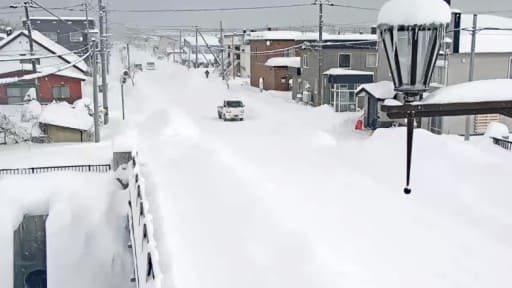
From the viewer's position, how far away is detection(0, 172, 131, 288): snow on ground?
600 inches

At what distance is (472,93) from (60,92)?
3431 cm

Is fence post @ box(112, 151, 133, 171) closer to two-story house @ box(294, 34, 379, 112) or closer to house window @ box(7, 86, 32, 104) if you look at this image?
two-story house @ box(294, 34, 379, 112)

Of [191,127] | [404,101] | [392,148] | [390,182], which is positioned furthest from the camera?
[191,127]

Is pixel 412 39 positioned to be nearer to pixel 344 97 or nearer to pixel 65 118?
pixel 65 118

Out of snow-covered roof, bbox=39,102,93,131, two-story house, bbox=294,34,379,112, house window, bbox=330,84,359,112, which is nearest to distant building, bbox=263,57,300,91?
two-story house, bbox=294,34,379,112

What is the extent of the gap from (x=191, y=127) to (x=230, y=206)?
50.0ft

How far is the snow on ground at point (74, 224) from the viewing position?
50.0ft

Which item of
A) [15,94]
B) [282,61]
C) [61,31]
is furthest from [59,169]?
[61,31]

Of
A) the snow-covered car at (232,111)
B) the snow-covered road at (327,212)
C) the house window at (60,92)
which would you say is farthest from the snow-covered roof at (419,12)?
the house window at (60,92)

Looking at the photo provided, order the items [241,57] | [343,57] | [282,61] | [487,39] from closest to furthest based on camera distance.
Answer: [487,39] → [343,57] → [282,61] → [241,57]

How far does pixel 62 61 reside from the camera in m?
36.8

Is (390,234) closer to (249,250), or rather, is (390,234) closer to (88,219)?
(249,250)

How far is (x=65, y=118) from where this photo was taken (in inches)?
953

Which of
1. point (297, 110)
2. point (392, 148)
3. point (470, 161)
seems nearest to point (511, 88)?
point (470, 161)
